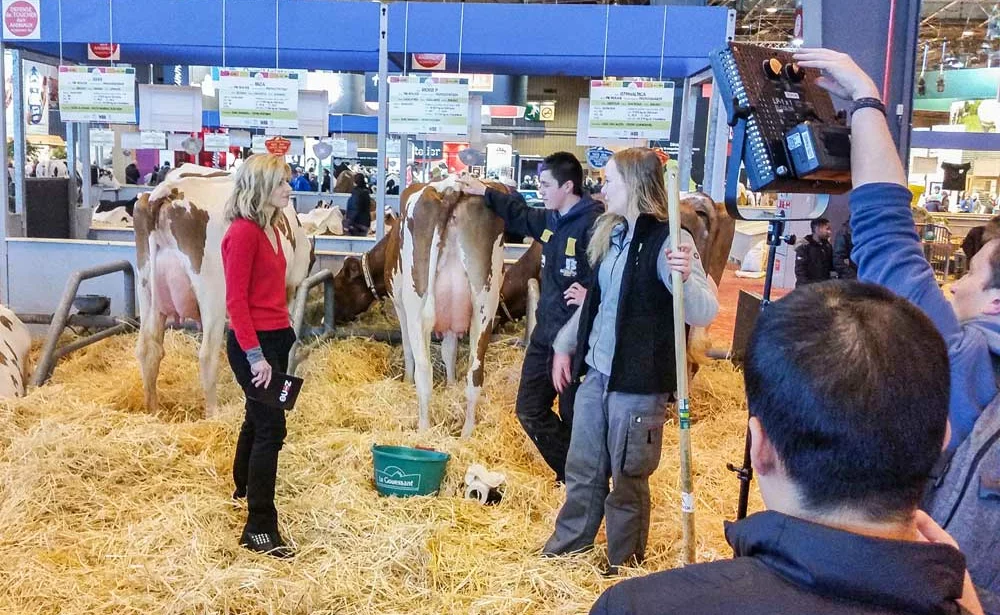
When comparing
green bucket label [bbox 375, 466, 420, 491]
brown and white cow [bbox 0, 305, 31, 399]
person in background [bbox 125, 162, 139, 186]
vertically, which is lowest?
green bucket label [bbox 375, 466, 420, 491]

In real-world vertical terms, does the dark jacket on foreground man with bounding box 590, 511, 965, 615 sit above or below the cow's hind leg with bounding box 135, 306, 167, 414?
above

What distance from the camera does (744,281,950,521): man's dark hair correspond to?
0.88 m

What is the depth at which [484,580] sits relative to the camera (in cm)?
314

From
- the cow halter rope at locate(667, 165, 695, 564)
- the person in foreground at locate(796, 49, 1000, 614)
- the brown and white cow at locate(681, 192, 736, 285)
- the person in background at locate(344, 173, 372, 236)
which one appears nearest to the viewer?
the person in foreground at locate(796, 49, 1000, 614)

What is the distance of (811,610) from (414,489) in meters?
3.19

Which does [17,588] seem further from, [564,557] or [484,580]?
[564,557]

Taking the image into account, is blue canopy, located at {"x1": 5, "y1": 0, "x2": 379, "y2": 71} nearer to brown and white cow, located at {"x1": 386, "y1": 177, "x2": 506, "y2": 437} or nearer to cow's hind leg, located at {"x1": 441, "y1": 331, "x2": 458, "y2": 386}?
brown and white cow, located at {"x1": 386, "y1": 177, "x2": 506, "y2": 437}

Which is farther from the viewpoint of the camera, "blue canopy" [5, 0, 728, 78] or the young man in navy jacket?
"blue canopy" [5, 0, 728, 78]

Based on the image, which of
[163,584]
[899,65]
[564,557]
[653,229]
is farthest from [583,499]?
[899,65]

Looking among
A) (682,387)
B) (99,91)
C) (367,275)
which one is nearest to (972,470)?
(682,387)

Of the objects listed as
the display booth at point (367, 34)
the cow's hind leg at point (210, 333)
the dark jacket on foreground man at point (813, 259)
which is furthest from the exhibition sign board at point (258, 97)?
the dark jacket on foreground man at point (813, 259)

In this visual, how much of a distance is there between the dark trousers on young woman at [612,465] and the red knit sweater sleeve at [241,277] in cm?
125

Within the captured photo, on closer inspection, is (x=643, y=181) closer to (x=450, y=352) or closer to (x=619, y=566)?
(x=619, y=566)

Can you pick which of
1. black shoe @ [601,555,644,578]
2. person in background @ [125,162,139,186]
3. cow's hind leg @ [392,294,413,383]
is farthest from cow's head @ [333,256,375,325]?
person in background @ [125,162,139,186]
